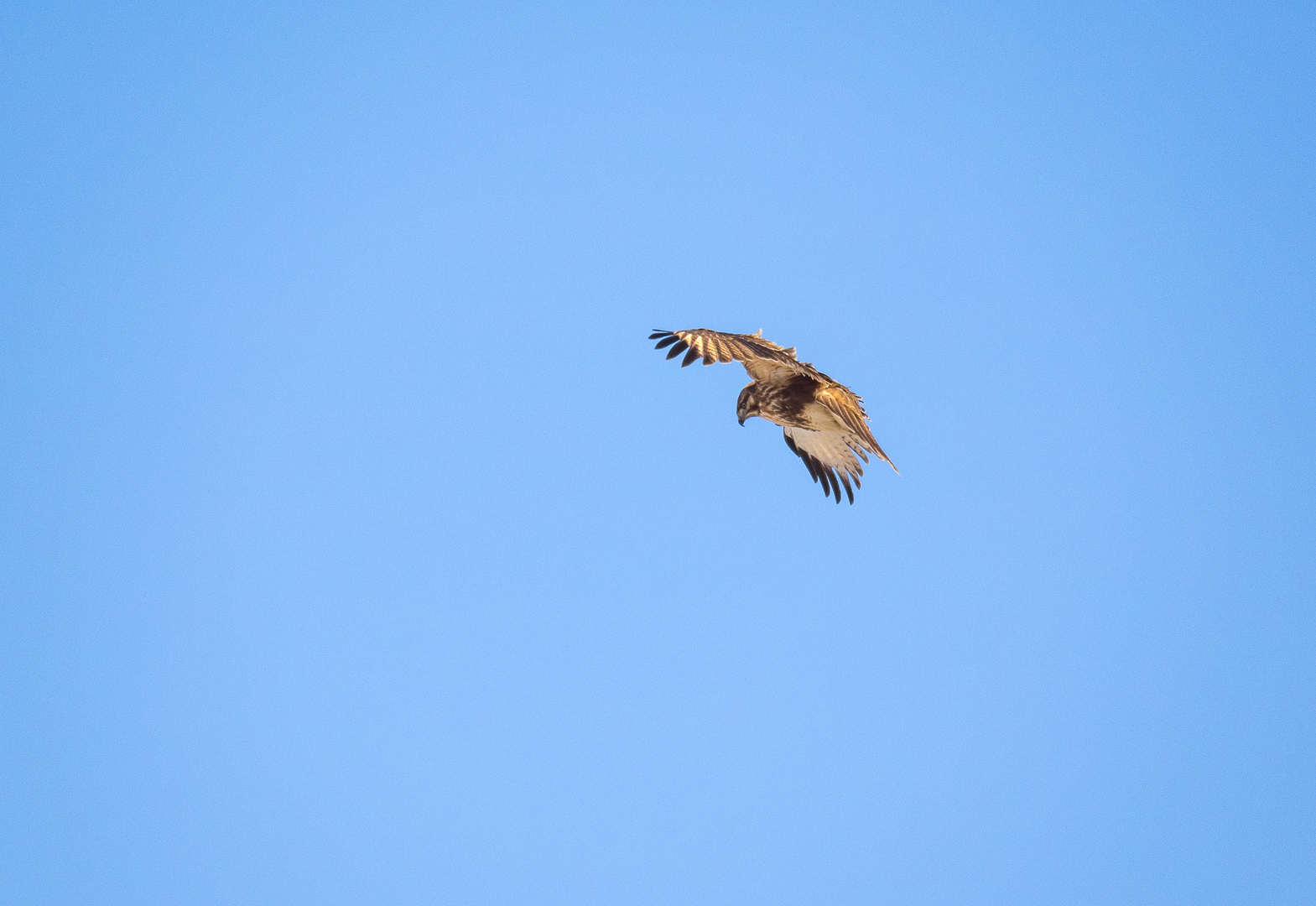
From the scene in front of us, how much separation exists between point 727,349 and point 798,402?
2.25 meters

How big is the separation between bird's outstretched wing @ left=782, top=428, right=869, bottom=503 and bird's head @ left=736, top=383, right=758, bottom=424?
177cm

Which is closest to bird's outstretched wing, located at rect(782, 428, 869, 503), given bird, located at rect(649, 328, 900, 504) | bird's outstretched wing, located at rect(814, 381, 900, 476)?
bird, located at rect(649, 328, 900, 504)

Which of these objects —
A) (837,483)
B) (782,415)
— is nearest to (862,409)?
(782,415)

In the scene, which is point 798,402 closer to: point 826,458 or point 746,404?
point 746,404

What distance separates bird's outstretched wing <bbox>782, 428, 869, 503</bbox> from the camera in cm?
1641

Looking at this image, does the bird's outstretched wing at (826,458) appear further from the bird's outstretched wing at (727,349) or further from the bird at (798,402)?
the bird's outstretched wing at (727,349)

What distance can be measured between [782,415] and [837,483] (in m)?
2.47

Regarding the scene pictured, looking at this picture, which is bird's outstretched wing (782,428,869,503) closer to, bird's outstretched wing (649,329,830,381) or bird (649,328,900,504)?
bird (649,328,900,504)

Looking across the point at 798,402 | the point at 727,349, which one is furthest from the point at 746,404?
the point at 727,349

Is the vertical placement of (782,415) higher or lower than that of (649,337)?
higher

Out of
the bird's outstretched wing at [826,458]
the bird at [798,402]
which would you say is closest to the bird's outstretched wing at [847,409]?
the bird at [798,402]

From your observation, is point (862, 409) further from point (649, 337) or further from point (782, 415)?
point (649, 337)

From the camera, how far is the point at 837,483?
16.8m

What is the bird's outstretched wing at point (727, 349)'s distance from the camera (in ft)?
39.6
